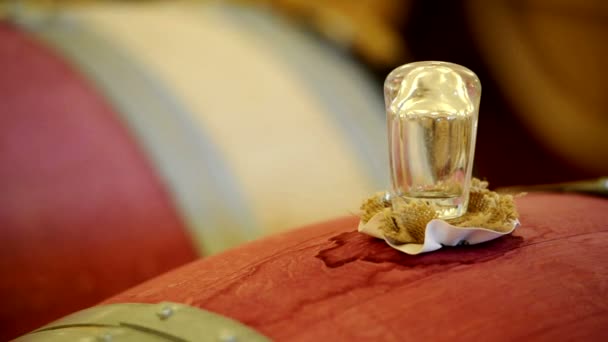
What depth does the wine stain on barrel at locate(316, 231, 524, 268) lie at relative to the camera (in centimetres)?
47

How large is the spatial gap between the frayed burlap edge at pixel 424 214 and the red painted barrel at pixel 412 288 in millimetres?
11

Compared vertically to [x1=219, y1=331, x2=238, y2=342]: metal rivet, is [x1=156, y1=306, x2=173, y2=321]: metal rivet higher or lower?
higher

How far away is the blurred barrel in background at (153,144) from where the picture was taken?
3.49 feet

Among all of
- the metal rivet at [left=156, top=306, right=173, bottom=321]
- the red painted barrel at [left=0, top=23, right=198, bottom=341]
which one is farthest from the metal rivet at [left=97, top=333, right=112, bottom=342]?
the red painted barrel at [left=0, top=23, right=198, bottom=341]

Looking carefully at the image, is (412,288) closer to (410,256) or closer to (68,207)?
(410,256)

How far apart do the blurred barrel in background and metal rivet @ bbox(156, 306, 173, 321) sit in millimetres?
610

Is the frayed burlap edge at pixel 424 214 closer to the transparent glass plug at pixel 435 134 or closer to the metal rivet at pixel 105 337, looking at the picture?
the transparent glass plug at pixel 435 134

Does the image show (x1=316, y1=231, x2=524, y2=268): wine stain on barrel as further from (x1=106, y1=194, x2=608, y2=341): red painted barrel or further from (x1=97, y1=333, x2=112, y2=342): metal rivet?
(x1=97, y1=333, x2=112, y2=342): metal rivet

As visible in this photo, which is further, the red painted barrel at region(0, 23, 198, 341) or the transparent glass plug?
the red painted barrel at region(0, 23, 198, 341)

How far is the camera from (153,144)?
45.4 inches

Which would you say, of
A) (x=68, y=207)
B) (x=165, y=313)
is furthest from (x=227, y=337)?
(x=68, y=207)

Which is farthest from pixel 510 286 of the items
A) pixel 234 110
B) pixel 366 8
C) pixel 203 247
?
pixel 366 8

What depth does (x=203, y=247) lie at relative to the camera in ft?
3.67

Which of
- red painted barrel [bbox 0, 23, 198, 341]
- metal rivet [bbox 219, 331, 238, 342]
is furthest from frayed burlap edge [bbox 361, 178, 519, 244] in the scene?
red painted barrel [bbox 0, 23, 198, 341]
